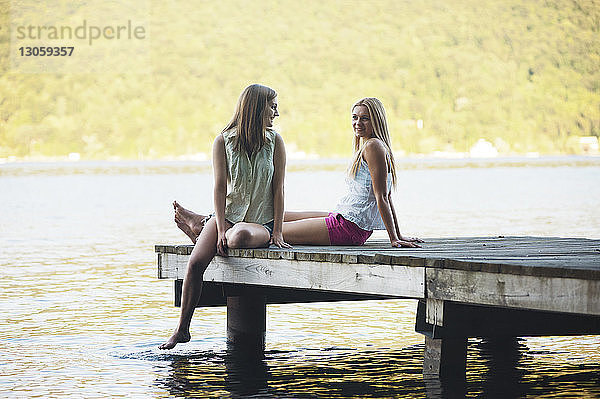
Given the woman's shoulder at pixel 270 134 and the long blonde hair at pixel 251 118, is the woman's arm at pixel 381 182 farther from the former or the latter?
the long blonde hair at pixel 251 118

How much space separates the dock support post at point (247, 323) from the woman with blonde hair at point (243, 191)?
120cm

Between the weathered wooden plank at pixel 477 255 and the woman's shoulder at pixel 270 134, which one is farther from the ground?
the woman's shoulder at pixel 270 134

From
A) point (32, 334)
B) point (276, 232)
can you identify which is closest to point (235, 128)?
point (276, 232)

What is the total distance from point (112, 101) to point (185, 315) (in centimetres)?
10891

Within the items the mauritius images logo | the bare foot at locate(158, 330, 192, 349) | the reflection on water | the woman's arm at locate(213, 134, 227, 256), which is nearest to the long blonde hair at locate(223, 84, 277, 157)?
the woman's arm at locate(213, 134, 227, 256)

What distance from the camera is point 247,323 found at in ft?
30.0

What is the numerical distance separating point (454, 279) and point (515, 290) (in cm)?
43

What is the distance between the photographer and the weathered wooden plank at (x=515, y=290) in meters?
5.84

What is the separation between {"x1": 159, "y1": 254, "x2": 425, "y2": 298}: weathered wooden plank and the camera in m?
6.78

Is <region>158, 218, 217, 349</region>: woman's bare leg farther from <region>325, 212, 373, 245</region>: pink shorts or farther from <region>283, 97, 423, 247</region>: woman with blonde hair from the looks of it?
<region>325, 212, 373, 245</region>: pink shorts

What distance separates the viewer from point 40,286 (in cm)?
1465

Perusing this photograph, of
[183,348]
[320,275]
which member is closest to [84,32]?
[183,348]

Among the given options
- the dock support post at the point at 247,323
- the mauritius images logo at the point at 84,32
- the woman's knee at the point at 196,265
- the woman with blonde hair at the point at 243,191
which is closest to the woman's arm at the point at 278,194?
the woman with blonde hair at the point at 243,191

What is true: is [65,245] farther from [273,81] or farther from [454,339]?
[273,81]
